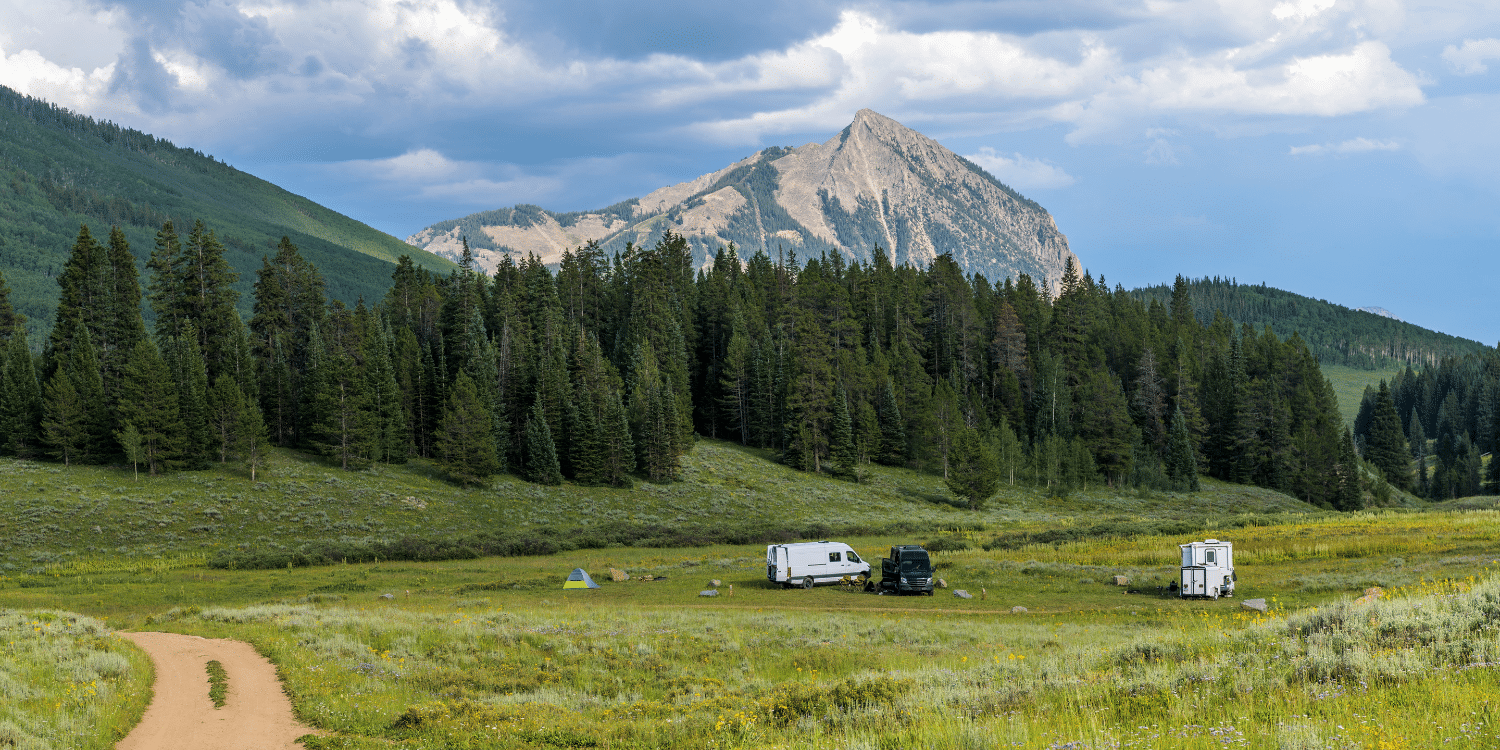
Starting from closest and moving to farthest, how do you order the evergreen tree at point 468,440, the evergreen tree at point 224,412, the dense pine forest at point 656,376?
the evergreen tree at point 224,412 → the dense pine forest at point 656,376 → the evergreen tree at point 468,440

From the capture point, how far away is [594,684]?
20.5 metres

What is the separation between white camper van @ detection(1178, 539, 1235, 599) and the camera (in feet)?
115

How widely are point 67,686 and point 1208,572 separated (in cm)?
3833

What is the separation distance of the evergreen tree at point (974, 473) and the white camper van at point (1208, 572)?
5468 cm

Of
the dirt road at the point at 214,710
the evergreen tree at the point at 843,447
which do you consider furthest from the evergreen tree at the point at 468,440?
the dirt road at the point at 214,710

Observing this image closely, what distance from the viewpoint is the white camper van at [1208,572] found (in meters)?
35.2

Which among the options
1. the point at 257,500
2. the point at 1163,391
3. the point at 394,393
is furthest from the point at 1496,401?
the point at 257,500

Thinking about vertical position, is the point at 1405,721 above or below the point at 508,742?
above

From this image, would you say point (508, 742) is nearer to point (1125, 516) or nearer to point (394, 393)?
point (394, 393)

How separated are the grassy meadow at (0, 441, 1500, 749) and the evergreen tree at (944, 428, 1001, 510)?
18.0 meters

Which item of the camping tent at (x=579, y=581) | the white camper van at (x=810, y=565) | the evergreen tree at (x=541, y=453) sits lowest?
A: the camping tent at (x=579, y=581)

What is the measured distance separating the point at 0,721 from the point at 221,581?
3678 cm

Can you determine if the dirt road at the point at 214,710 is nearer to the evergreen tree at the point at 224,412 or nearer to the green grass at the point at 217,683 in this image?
the green grass at the point at 217,683

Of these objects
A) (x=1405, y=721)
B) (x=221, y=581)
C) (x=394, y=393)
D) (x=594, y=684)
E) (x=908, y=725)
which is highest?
(x=394, y=393)
